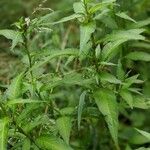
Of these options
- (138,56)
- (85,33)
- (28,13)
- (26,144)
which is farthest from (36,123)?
(28,13)

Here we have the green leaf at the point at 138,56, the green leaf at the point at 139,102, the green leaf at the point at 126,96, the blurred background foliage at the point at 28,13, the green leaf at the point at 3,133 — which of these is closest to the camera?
the green leaf at the point at 3,133

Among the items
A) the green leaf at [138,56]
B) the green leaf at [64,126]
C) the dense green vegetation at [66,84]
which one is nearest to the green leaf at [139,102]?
the dense green vegetation at [66,84]

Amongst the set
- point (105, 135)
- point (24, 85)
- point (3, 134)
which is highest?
point (24, 85)

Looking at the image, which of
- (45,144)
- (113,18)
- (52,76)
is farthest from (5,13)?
(45,144)

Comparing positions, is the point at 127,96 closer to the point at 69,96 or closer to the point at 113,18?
the point at 113,18

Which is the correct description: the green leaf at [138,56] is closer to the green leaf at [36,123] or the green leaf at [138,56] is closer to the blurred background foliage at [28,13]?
the blurred background foliage at [28,13]

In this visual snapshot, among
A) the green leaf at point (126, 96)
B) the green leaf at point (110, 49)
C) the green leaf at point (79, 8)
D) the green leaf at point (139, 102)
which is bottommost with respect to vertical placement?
the green leaf at point (139, 102)
